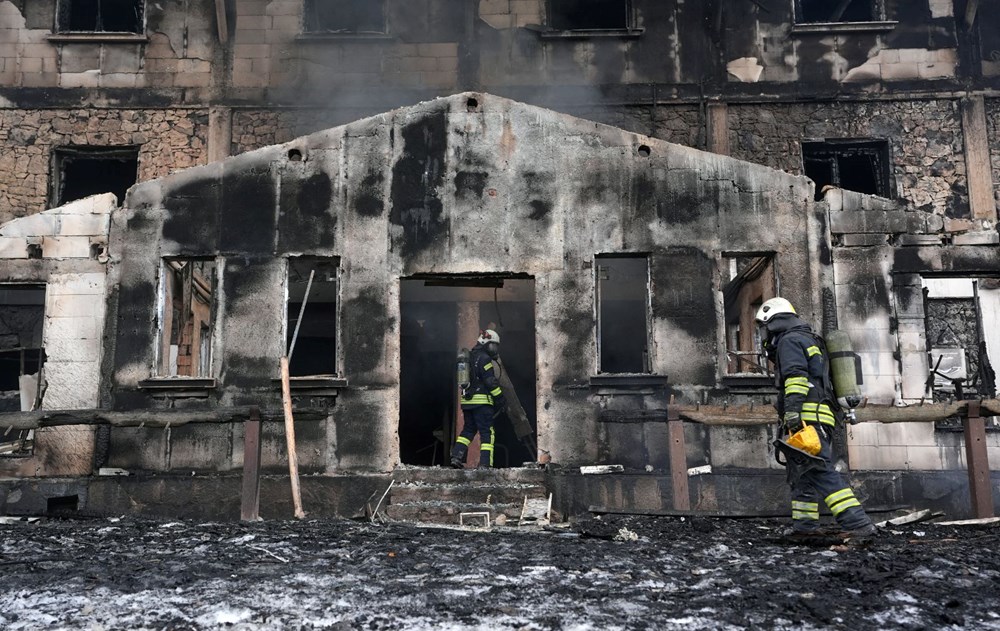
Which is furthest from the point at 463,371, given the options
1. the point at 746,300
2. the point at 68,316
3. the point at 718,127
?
the point at 718,127

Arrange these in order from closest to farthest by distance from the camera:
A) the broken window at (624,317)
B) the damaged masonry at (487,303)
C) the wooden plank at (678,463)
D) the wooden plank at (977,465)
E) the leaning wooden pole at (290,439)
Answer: the damaged masonry at (487,303)
the wooden plank at (977,465)
the wooden plank at (678,463)
the leaning wooden pole at (290,439)
the broken window at (624,317)

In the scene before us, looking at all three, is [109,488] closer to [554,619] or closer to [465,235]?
[465,235]

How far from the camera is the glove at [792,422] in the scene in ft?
27.1

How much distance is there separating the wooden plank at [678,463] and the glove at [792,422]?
2104 mm

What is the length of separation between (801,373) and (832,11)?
12413mm

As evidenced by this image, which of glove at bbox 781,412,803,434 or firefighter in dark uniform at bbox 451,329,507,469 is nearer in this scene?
glove at bbox 781,412,803,434

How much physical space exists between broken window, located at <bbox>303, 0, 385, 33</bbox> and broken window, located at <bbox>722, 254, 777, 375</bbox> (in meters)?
7.80

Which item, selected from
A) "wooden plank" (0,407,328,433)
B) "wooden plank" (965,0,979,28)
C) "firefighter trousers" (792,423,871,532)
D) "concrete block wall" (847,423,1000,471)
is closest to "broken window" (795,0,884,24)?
"wooden plank" (965,0,979,28)

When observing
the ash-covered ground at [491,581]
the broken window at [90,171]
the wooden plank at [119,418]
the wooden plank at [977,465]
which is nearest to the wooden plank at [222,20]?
the broken window at [90,171]

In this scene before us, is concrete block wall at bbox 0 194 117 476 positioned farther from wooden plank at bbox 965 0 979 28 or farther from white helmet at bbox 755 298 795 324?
wooden plank at bbox 965 0 979 28

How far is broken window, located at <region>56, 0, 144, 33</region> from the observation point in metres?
18.4

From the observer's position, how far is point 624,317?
1777 cm

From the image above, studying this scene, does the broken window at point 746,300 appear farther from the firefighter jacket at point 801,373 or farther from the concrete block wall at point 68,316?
the concrete block wall at point 68,316

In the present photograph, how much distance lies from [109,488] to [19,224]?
359 centimetres
